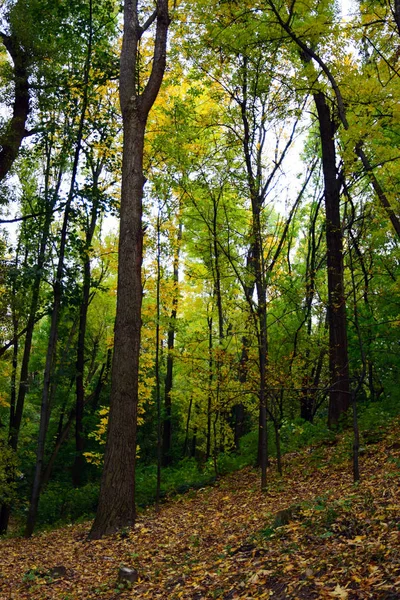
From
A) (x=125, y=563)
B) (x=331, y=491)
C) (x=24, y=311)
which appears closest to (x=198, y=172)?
(x=24, y=311)

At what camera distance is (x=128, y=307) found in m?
7.18

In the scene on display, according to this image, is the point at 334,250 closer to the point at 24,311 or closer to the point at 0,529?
the point at 24,311

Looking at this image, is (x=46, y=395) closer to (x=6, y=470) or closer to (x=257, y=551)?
(x=6, y=470)

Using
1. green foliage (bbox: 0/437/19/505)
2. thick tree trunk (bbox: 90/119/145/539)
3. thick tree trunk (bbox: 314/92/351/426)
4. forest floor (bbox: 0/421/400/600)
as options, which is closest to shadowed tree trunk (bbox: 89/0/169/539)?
thick tree trunk (bbox: 90/119/145/539)

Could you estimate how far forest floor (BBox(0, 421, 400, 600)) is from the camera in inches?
140

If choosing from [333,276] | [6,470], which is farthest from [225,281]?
[6,470]

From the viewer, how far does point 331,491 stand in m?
6.30

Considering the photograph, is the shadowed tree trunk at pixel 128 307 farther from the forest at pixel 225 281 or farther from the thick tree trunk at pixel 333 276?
the thick tree trunk at pixel 333 276

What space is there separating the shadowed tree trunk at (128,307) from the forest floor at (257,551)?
460mm

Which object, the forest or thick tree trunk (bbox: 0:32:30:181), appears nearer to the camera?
the forest

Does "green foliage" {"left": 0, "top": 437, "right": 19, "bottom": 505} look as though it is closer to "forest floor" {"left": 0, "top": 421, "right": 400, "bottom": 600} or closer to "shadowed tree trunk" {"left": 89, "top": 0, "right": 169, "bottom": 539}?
"forest floor" {"left": 0, "top": 421, "right": 400, "bottom": 600}

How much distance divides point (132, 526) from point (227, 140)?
23.3 feet

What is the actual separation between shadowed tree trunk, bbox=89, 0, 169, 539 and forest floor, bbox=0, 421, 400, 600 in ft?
1.51

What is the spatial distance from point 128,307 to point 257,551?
3813 mm
